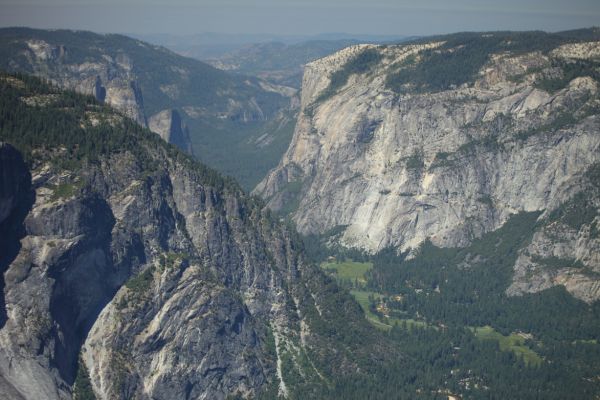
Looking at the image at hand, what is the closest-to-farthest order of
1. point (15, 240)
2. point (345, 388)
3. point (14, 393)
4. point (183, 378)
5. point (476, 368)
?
point (14, 393), point (15, 240), point (183, 378), point (345, 388), point (476, 368)

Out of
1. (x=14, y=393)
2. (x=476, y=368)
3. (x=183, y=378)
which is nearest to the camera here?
(x=14, y=393)

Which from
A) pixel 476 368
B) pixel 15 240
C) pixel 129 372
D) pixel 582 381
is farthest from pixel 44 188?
pixel 582 381

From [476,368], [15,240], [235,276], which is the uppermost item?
[15,240]

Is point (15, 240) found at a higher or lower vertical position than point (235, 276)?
higher

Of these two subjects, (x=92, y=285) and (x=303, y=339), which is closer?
(x=92, y=285)

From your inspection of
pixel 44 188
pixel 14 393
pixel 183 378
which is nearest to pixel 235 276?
pixel 183 378

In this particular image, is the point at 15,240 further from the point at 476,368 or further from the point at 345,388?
the point at 476,368
